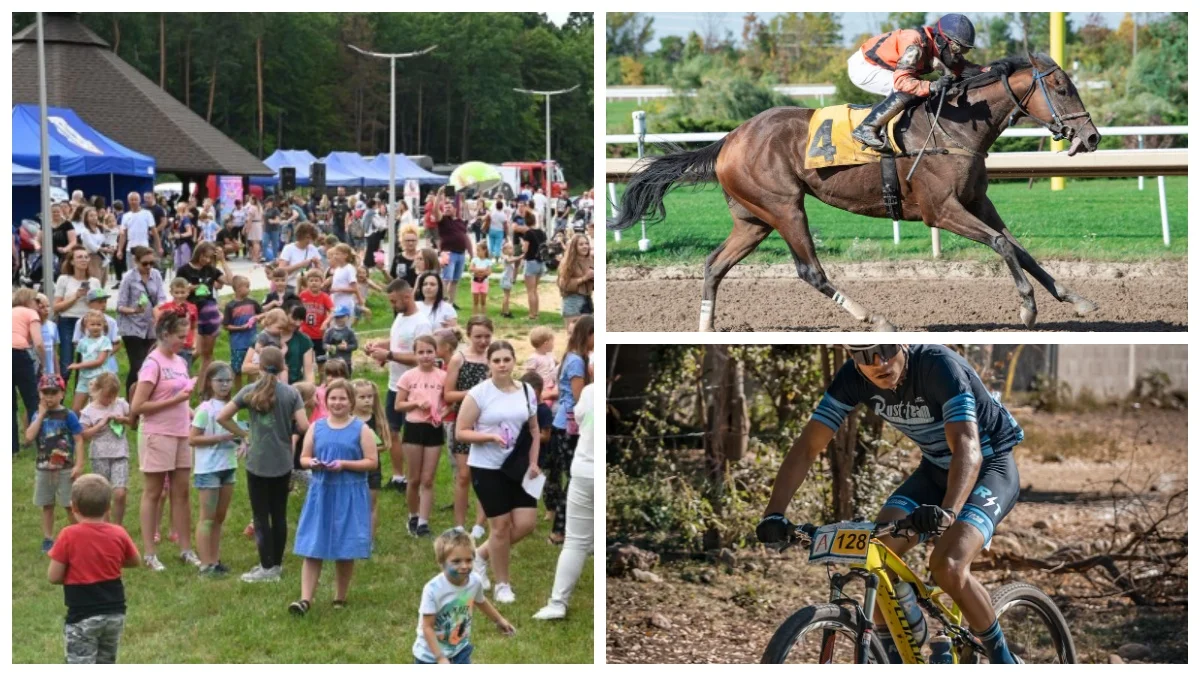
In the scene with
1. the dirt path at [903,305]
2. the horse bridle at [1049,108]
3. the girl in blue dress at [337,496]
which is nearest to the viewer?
the horse bridle at [1049,108]

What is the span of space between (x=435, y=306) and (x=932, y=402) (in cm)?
376

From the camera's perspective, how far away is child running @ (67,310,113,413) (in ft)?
24.5

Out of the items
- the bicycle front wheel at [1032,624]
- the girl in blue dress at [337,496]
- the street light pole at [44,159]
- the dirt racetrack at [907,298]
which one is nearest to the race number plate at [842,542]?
the bicycle front wheel at [1032,624]

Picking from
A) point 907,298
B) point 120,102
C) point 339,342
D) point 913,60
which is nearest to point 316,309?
point 339,342

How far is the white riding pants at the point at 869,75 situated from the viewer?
5359 mm

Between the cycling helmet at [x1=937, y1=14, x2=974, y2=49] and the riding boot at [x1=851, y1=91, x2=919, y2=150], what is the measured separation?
0.87ft

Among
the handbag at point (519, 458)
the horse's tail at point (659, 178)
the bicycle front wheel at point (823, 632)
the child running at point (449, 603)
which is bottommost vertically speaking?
the child running at point (449, 603)

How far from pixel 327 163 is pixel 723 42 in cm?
307

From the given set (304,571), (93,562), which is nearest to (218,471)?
(304,571)

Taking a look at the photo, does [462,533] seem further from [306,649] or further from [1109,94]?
[1109,94]

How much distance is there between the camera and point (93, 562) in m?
5.30

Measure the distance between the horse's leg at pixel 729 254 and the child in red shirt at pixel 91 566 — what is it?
2289mm

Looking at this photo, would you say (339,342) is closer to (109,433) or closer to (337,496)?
(109,433)

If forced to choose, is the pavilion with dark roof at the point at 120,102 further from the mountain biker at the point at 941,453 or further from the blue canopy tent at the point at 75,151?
the mountain biker at the point at 941,453
